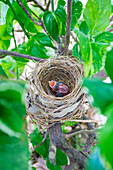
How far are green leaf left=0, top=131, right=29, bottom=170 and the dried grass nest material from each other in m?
0.54

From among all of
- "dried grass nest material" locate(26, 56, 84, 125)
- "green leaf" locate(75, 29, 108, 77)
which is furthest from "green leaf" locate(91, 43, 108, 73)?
"dried grass nest material" locate(26, 56, 84, 125)

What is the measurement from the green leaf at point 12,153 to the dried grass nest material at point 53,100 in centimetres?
54

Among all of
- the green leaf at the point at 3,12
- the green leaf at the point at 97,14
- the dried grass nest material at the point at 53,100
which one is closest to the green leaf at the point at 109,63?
the green leaf at the point at 97,14

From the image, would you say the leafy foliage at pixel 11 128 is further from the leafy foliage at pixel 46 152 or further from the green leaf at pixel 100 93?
the leafy foliage at pixel 46 152

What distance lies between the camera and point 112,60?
0.28 meters

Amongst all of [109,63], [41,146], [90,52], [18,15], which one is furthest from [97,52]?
[41,146]

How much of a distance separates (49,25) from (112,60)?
1.81 feet

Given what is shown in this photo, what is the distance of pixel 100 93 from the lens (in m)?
0.22

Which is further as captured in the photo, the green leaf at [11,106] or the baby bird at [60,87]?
the baby bird at [60,87]

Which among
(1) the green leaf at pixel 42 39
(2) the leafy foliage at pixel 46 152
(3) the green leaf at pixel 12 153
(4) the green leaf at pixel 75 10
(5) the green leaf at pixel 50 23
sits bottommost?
(2) the leafy foliage at pixel 46 152

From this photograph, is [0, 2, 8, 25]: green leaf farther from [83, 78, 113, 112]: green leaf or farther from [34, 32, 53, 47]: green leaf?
[83, 78, 113, 112]: green leaf

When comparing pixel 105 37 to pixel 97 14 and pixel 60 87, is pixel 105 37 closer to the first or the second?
pixel 97 14

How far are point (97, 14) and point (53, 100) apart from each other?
41 cm

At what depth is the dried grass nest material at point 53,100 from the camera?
703mm
